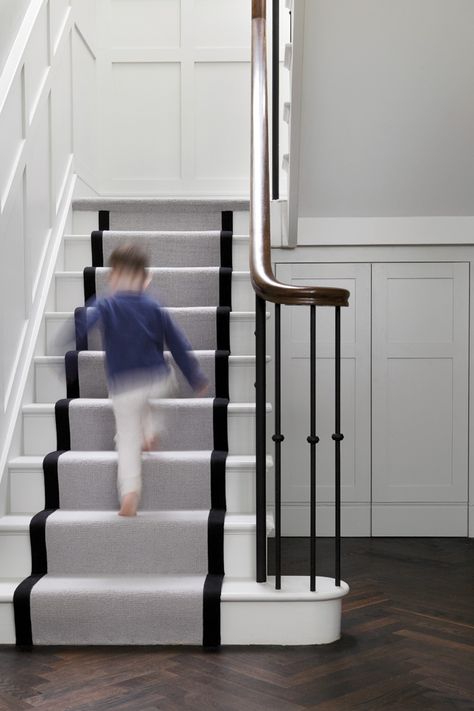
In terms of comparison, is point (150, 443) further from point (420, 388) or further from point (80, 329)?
point (420, 388)

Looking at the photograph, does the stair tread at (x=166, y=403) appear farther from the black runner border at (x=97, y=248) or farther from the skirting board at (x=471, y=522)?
the skirting board at (x=471, y=522)

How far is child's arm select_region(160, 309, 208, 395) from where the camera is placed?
3080mm

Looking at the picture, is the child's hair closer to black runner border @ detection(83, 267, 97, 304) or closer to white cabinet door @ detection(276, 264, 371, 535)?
black runner border @ detection(83, 267, 97, 304)

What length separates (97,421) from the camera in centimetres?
329

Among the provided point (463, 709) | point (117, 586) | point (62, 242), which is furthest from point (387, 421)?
point (463, 709)

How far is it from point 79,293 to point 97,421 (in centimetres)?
84

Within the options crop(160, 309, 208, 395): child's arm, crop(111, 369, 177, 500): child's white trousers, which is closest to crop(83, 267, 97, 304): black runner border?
crop(160, 309, 208, 395): child's arm

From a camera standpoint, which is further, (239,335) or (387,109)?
(239,335)

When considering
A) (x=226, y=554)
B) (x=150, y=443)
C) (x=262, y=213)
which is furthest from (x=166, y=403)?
(x=262, y=213)

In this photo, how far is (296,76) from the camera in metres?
3.26

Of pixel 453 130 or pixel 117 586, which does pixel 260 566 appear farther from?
pixel 453 130

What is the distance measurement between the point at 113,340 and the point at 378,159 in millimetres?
1540

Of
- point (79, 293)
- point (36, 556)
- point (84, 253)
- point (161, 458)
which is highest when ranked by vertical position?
point (84, 253)

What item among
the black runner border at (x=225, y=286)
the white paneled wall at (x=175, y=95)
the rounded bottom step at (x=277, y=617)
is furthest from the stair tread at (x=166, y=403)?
the white paneled wall at (x=175, y=95)
